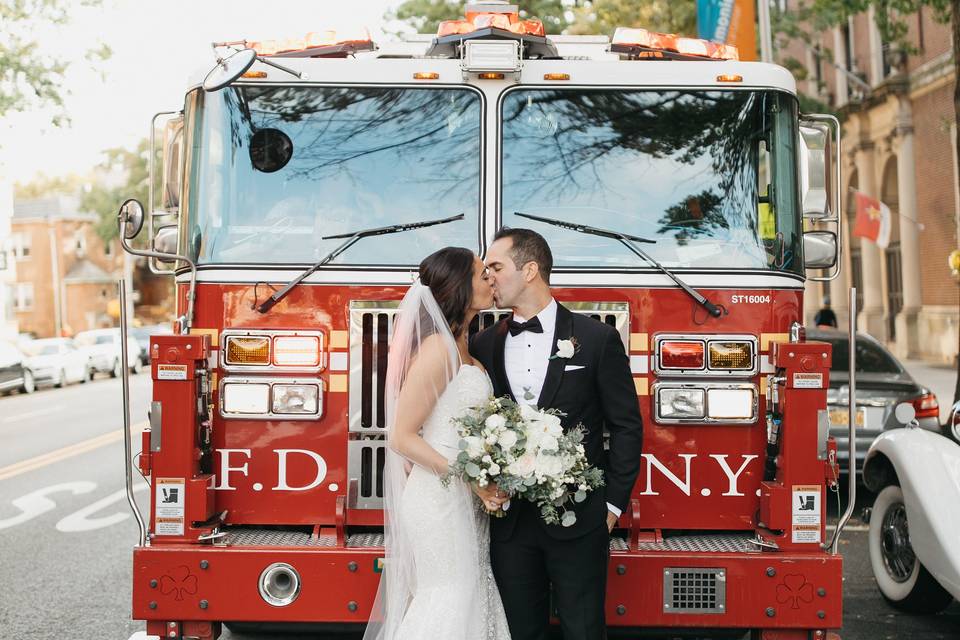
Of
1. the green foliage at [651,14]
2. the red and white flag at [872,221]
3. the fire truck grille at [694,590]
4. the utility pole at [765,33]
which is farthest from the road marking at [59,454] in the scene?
the red and white flag at [872,221]

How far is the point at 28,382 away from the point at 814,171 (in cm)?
2928

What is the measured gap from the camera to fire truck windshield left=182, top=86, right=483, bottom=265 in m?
5.19

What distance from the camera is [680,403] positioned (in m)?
5.09

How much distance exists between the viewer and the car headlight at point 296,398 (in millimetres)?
5082

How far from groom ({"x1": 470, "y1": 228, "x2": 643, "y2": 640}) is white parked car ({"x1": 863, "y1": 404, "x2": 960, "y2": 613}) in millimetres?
2361

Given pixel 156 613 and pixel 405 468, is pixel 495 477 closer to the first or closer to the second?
pixel 405 468

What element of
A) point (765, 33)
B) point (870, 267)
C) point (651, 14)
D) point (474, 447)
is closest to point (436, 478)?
point (474, 447)

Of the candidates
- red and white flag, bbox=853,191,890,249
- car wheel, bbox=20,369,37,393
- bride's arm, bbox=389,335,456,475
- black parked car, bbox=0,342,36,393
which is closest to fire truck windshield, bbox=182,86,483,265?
bride's arm, bbox=389,335,456,475

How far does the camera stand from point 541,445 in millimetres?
3998

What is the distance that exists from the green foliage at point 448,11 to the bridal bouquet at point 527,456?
23126 mm

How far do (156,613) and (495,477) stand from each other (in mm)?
1679

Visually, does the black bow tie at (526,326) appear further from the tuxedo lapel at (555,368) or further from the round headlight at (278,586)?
the round headlight at (278,586)

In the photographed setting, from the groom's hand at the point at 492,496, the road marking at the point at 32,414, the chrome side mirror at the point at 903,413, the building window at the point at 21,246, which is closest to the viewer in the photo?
the groom's hand at the point at 492,496

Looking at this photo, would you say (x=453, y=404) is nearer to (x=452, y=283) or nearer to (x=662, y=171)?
(x=452, y=283)
